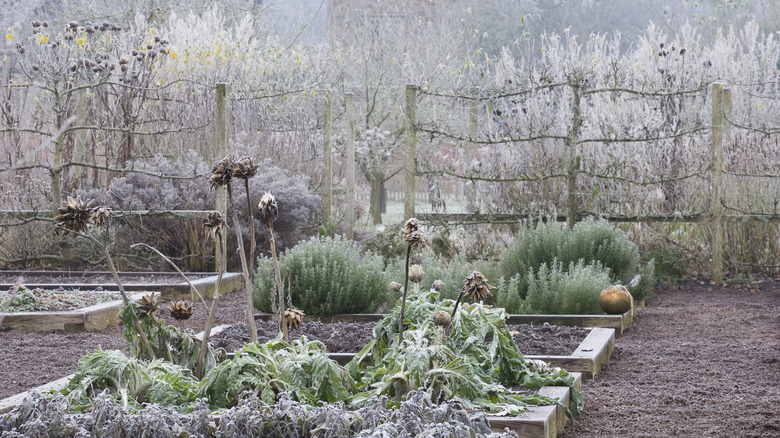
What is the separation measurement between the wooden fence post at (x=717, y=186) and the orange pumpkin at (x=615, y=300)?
117 inches

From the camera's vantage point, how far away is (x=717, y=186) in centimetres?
801

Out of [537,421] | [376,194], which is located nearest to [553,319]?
[537,421]

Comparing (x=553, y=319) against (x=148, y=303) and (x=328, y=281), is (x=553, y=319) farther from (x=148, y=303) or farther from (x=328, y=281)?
(x=148, y=303)

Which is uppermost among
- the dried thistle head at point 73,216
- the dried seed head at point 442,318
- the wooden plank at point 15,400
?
the dried thistle head at point 73,216

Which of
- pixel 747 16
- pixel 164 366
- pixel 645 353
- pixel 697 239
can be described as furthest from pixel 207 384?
pixel 747 16

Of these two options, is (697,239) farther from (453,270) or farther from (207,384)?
(207,384)

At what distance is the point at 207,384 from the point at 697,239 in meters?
7.02

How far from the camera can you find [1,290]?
6.57m

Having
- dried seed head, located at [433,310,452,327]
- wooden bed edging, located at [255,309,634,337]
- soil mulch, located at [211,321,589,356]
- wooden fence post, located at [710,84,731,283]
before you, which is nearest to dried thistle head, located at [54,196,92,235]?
dried seed head, located at [433,310,452,327]

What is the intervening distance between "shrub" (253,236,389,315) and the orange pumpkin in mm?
1483

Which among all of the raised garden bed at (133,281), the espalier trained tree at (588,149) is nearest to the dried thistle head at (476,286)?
the raised garden bed at (133,281)

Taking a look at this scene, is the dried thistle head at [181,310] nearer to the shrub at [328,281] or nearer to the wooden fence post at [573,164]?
the shrub at [328,281]

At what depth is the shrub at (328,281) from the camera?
5438mm

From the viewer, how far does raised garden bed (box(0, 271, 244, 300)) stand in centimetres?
686
